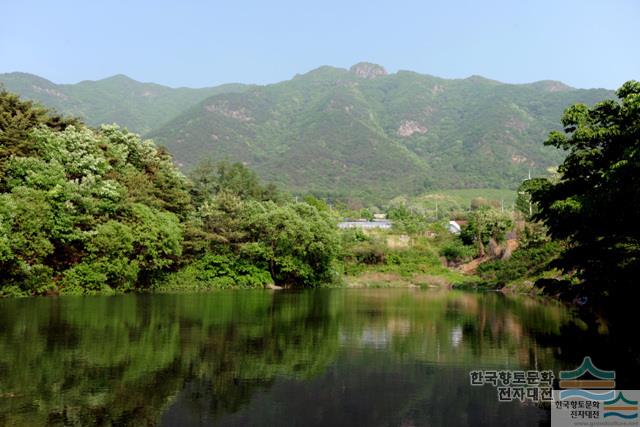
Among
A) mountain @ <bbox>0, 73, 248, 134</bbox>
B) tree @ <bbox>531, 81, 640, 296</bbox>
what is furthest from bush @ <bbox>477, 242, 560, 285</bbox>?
mountain @ <bbox>0, 73, 248, 134</bbox>

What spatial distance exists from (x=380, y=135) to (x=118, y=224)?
11097cm

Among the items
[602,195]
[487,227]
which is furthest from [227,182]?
[602,195]

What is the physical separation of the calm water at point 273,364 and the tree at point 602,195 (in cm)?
211

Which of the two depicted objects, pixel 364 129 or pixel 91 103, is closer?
pixel 364 129

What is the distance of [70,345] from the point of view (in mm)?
13773

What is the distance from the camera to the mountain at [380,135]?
120 meters

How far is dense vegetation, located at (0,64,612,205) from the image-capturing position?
120 metres

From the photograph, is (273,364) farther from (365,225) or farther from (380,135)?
(380,135)

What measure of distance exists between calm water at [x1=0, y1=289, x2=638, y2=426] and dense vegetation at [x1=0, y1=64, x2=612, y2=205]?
87244 millimetres

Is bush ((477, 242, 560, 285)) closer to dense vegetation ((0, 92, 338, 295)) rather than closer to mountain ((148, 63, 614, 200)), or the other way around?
dense vegetation ((0, 92, 338, 295))

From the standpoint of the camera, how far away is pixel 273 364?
40.6 ft

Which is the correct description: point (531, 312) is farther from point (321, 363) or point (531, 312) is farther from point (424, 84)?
point (424, 84)

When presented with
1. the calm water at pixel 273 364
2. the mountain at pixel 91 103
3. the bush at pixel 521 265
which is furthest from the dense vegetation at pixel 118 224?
the mountain at pixel 91 103

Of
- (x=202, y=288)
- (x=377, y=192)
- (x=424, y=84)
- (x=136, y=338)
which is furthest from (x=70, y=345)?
(x=424, y=84)
